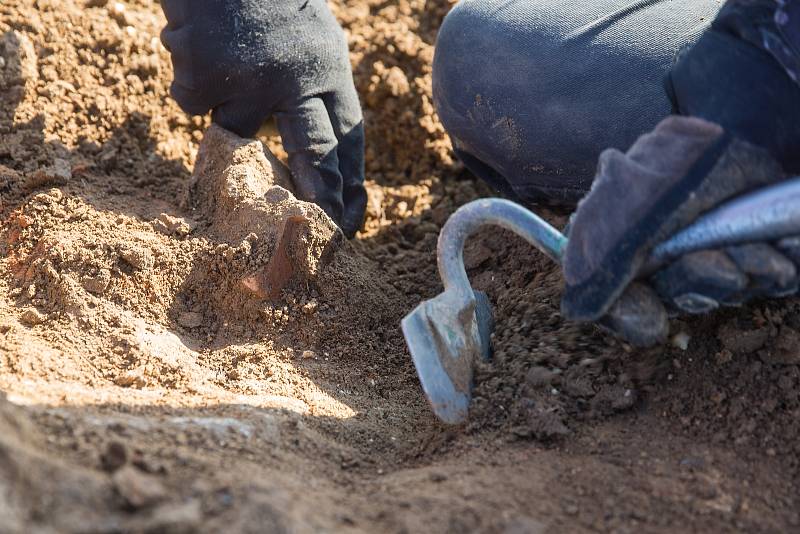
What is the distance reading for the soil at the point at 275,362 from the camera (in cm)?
126

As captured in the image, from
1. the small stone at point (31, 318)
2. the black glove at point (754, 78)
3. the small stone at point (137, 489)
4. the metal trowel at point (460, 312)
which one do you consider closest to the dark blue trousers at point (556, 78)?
the black glove at point (754, 78)

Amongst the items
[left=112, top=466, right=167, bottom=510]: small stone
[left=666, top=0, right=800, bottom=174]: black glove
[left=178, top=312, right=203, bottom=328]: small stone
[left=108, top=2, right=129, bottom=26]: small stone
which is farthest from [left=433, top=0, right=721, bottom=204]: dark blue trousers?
[left=112, top=466, right=167, bottom=510]: small stone

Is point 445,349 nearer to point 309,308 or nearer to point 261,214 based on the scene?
point 309,308

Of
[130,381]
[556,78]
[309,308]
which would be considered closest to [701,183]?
[556,78]

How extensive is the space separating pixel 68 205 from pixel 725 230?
1632mm

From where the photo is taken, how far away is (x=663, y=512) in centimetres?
133

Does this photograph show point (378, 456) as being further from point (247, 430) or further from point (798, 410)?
point (798, 410)

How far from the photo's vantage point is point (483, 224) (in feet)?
5.43

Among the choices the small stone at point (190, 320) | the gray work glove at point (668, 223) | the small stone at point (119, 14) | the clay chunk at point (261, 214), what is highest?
the gray work glove at point (668, 223)

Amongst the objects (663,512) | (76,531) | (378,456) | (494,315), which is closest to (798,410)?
(663,512)

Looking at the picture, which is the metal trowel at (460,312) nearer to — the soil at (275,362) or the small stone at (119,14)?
the soil at (275,362)

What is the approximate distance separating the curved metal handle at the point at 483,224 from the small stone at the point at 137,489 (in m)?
0.78

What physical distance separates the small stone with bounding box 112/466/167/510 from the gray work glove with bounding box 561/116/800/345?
2.57 feet

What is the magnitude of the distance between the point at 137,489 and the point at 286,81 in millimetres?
1329
